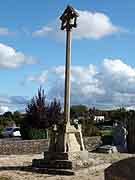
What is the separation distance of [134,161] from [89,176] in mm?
8399

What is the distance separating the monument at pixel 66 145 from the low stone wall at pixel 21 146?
6.60 meters

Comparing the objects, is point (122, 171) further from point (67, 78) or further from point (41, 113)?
point (41, 113)

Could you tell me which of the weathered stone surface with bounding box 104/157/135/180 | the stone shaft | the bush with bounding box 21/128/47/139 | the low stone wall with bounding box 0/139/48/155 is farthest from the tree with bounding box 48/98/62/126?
the weathered stone surface with bounding box 104/157/135/180

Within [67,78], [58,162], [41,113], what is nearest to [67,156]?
[58,162]

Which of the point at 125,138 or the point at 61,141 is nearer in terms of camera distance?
the point at 61,141

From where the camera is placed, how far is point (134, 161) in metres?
4.32

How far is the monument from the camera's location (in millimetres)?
14000

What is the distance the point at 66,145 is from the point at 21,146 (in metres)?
7.63

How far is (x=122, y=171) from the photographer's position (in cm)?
432

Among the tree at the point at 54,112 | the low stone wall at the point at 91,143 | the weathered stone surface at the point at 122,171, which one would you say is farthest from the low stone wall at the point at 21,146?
the weathered stone surface at the point at 122,171

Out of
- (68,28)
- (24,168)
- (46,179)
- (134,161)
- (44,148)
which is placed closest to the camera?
(134,161)

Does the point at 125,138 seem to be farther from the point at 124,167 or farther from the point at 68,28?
the point at 124,167

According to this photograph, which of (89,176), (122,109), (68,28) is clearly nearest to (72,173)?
(89,176)

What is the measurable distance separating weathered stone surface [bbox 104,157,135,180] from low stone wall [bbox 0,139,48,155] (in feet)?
55.3
